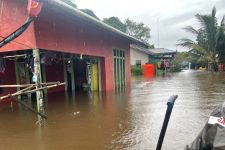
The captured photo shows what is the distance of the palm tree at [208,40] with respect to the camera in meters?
28.9

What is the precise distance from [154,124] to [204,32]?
24369mm

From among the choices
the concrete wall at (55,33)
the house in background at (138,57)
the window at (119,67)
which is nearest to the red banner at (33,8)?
the concrete wall at (55,33)

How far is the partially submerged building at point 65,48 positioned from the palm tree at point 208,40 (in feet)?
38.5

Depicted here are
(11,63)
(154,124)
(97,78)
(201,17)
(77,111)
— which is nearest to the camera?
(154,124)

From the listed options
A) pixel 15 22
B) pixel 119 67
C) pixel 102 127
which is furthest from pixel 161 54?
pixel 102 127

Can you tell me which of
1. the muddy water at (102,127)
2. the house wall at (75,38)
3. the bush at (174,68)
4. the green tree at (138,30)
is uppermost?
the green tree at (138,30)

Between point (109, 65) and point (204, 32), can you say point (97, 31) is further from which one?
point (204, 32)

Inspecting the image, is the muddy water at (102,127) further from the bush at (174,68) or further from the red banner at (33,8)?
the bush at (174,68)

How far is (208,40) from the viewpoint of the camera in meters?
29.4

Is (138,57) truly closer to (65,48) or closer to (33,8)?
(65,48)

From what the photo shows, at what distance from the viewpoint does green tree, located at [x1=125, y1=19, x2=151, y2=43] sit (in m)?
55.7

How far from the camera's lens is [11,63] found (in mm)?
13023

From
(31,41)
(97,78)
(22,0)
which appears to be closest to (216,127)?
(31,41)

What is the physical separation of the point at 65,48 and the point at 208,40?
2130cm
